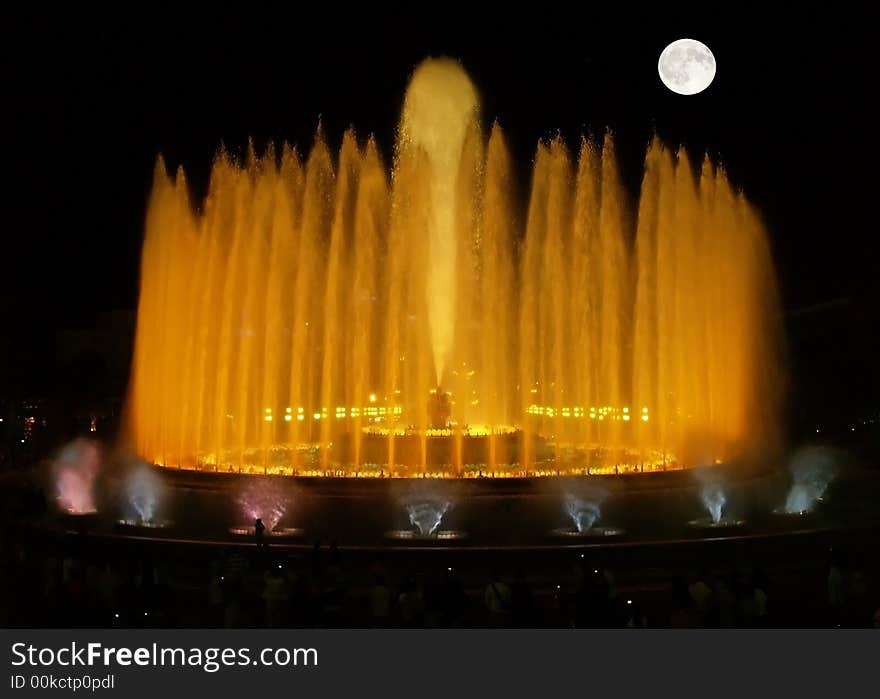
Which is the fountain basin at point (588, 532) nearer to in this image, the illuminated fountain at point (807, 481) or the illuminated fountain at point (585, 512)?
the illuminated fountain at point (585, 512)

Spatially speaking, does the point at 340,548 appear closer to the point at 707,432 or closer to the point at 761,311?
the point at 707,432

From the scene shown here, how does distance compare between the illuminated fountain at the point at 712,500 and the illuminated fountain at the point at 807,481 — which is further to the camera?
the illuminated fountain at the point at 807,481

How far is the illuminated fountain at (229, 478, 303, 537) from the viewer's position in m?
17.2

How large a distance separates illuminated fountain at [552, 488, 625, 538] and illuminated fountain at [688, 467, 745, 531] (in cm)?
177

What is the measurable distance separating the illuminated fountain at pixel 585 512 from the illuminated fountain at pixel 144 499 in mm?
7552

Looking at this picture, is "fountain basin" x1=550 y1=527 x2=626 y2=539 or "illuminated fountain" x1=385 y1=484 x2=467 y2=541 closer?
"fountain basin" x1=550 y1=527 x2=626 y2=539

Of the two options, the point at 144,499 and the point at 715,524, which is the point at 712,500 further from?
the point at 144,499

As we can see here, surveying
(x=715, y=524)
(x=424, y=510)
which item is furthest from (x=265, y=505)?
(x=715, y=524)

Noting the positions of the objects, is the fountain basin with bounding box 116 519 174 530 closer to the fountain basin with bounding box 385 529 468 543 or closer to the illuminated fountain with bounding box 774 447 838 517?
the fountain basin with bounding box 385 529 468 543

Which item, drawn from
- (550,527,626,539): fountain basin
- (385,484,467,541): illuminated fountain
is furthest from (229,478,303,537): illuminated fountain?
(550,527,626,539): fountain basin

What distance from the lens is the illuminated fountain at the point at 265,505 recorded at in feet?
56.3

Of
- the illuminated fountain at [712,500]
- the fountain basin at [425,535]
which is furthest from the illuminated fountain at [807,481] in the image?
the fountain basin at [425,535]

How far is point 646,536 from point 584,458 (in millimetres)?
6335

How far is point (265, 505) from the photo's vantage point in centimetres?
1727
